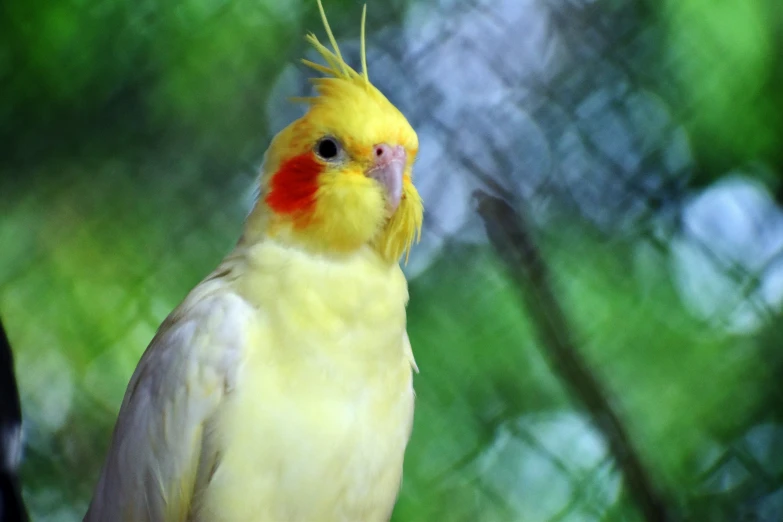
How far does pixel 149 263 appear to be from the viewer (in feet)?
5.14

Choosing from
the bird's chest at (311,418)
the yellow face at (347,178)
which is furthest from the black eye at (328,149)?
the bird's chest at (311,418)

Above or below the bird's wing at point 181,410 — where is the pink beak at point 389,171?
above

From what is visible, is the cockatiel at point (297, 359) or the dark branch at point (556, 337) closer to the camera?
the cockatiel at point (297, 359)

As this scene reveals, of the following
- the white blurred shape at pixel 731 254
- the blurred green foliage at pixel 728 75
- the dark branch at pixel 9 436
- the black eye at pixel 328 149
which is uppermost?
the black eye at pixel 328 149

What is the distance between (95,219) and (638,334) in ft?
4.08

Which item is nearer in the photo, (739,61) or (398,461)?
(398,461)

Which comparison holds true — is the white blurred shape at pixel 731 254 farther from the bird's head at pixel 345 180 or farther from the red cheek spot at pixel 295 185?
the red cheek spot at pixel 295 185

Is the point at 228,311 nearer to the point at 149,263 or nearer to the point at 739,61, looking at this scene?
the point at 149,263

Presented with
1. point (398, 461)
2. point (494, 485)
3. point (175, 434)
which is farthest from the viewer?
point (494, 485)

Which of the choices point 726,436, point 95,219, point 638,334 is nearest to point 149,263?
point 95,219

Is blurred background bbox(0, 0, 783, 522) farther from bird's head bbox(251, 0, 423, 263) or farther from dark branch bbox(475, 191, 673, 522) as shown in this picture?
bird's head bbox(251, 0, 423, 263)

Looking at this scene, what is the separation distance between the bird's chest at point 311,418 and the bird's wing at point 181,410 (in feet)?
0.09

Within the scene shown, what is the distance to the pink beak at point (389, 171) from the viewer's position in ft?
3.24

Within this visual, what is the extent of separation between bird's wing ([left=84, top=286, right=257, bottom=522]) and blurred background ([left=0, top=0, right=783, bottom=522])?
60 centimetres
